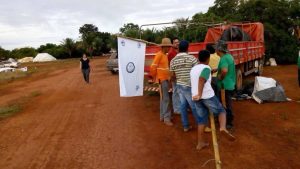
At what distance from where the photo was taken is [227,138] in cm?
598

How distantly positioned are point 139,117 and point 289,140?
3.59 m

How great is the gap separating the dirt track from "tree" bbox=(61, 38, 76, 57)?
55452mm

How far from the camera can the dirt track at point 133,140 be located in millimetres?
5352

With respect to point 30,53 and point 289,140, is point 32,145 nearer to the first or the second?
point 289,140

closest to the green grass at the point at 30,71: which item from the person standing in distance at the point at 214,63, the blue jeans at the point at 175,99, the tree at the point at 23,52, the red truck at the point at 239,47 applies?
the red truck at the point at 239,47

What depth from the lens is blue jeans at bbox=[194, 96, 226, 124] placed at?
18.1ft

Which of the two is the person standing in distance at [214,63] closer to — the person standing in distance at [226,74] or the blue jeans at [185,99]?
the person standing in distance at [226,74]

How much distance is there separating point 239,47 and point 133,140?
5.00 m

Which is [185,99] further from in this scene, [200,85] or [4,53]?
[4,53]

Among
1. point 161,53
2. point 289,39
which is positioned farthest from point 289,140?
point 289,39

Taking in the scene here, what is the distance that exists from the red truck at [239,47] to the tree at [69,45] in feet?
174

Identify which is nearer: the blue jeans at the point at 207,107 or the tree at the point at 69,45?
the blue jeans at the point at 207,107

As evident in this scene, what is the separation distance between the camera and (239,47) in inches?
392

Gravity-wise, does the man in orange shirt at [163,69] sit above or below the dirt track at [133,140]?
above
